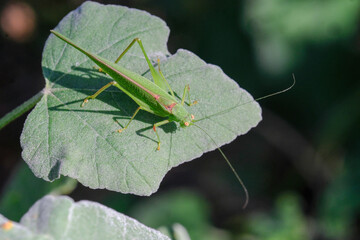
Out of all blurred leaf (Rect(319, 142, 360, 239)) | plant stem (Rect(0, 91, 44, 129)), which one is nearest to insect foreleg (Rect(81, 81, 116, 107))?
plant stem (Rect(0, 91, 44, 129))

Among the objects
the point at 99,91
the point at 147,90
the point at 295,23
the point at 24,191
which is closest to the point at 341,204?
the point at 295,23

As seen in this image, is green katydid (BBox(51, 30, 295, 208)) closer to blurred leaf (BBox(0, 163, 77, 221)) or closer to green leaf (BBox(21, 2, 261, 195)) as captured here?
green leaf (BBox(21, 2, 261, 195))

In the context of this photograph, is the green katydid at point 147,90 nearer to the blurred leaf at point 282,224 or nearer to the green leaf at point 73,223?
the green leaf at point 73,223

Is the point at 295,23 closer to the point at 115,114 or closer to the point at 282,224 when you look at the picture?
the point at 282,224

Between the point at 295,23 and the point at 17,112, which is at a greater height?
the point at 17,112

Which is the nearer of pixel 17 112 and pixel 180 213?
pixel 17 112
